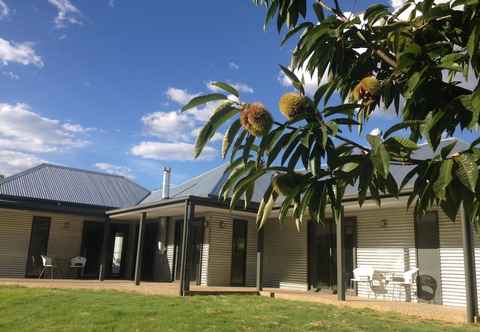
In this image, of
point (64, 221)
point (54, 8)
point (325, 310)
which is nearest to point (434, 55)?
point (325, 310)

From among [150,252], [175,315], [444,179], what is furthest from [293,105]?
[150,252]

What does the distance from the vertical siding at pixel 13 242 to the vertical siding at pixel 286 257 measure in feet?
30.4

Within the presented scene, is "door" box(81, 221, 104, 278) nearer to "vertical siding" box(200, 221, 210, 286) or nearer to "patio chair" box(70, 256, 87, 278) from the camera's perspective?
"patio chair" box(70, 256, 87, 278)

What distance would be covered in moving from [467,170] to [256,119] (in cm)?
64

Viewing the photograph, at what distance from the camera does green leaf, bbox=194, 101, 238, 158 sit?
1.45 metres

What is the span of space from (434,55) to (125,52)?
1664 centimetres

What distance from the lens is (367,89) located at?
1884 millimetres

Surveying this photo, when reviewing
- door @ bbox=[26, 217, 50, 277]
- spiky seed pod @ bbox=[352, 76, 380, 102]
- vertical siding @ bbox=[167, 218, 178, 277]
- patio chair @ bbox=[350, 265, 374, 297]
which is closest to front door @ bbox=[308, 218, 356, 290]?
patio chair @ bbox=[350, 265, 374, 297]

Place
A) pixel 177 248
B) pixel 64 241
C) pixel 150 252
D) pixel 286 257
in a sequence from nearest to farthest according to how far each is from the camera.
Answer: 1. pixel 286 257
2. pixel 177 248
3. pixel 64 241
4. pixel 150 252

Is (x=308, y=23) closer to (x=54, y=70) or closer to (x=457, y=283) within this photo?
(x=457, y=283)

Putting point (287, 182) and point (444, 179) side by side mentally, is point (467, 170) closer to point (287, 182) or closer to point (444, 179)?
point (444, 179)

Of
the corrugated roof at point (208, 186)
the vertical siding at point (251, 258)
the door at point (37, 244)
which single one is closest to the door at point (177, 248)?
the corrugated roof at point (208, 186)

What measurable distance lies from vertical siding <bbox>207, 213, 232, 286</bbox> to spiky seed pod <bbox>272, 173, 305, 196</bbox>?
14.6 meters

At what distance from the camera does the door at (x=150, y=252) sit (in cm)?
1878
